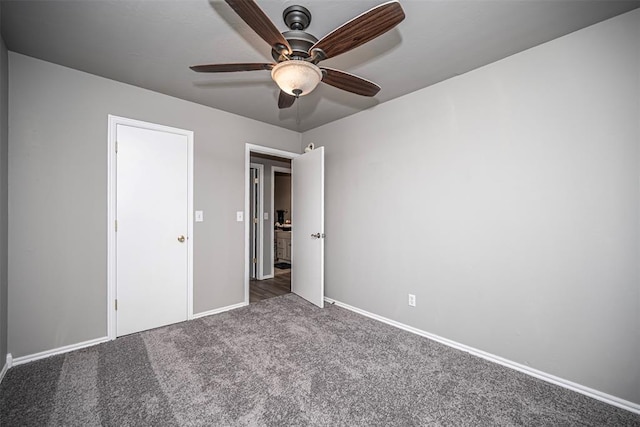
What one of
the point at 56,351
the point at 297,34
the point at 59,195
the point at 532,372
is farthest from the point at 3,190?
the point at 532,372

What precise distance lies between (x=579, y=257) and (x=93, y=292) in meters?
3.96

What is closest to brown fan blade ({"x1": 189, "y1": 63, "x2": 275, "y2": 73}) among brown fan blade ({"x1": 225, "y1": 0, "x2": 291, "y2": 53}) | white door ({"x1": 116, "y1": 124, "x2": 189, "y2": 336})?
brown fan blade ({"x1": 225, "y1": 0, "x2": 291, "y2": 53})

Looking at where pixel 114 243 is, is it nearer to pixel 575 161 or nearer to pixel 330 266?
pixel 330 266

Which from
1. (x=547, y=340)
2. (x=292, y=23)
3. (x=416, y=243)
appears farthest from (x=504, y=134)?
(x=292, y=23)

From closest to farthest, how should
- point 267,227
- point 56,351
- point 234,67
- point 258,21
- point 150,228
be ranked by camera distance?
point 258,21
point 234,67
point 56,351
point 150,228
point 267,227

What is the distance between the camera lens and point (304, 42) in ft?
5.15

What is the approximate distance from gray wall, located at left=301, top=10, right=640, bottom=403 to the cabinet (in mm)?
3802

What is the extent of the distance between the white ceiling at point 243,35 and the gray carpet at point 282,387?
8.13 ft

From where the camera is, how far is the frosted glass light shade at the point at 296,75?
1490 mm

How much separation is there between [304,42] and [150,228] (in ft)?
7.80

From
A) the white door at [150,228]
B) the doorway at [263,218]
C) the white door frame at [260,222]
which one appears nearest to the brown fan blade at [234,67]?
the white door at [150,228]

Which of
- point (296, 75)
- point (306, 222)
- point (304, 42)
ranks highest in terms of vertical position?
point (304, 42)

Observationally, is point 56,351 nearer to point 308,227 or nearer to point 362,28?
point 308,227

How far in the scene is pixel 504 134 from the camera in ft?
7.25
